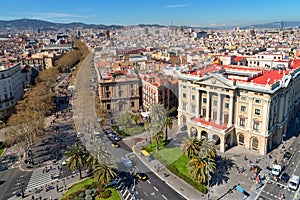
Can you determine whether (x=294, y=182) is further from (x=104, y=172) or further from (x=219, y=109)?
(x=104, y=172)

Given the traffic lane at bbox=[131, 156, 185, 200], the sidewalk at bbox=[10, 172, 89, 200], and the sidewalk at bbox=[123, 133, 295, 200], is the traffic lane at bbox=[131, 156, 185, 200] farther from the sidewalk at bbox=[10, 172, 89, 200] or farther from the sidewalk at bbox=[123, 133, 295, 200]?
the sidewalk at bbox=[10, 172, 89, 200]

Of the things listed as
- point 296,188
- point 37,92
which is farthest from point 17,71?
point 296,188

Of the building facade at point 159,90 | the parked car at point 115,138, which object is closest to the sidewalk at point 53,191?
the parked car at point 115,138

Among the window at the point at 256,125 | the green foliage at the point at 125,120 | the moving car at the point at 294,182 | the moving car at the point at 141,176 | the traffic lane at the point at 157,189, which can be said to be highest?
the window at the point at 256,125

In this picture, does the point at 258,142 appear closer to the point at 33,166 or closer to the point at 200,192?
the point at 200,192

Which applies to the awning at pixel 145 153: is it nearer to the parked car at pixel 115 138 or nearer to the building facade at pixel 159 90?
the parked car at pixel 115 138

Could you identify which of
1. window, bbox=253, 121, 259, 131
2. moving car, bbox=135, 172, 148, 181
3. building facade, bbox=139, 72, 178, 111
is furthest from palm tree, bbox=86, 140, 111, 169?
window, bbox=253, 121, 259, 131

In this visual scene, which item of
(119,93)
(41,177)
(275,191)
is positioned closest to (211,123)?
(275,191)
